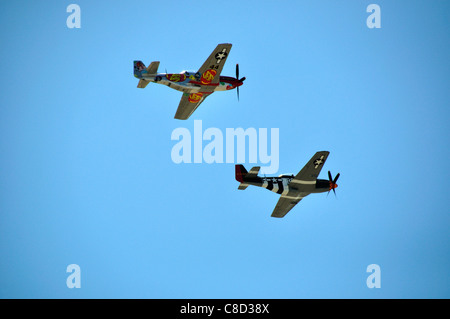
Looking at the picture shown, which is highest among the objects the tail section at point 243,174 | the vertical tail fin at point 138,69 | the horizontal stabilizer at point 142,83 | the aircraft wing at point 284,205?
the vertical tail fin at point 138,69

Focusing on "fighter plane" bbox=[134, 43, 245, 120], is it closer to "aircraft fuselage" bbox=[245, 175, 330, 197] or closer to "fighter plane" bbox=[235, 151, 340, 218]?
"fighter plane" bbox=[235, 151, 340, 218]

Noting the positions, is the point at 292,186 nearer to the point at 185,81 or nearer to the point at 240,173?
the point at 240,173

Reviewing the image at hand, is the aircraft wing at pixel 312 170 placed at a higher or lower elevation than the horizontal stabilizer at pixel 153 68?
lower

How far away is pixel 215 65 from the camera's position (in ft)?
168

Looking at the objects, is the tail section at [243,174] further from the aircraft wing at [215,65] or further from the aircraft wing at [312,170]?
the aircraft wing at [215,65]

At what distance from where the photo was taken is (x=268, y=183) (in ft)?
168

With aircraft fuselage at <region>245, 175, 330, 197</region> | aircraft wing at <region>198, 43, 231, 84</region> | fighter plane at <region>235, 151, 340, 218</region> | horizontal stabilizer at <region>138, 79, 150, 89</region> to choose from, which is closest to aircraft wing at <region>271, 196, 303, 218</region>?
fighter plane at <region>235, 151, 340, 218</region>

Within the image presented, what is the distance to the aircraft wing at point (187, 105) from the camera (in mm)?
54991

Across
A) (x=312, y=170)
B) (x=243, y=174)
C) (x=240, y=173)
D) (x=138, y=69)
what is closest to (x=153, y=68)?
(x=138, y=69)

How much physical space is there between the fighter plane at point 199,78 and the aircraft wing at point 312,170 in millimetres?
8944

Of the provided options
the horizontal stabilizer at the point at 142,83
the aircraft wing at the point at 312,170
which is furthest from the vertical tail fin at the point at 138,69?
the aircraft wing at the point at 312,170
